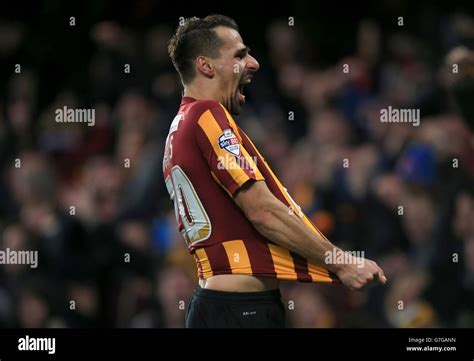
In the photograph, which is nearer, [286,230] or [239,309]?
[286,230]

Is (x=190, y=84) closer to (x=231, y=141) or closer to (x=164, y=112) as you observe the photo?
(x=231, y=141)

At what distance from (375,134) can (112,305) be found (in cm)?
214

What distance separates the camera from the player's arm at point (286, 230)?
4.04 metres

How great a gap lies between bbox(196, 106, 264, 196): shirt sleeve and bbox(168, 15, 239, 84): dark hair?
32cm

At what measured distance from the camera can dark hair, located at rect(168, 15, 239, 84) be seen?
4.46 metres

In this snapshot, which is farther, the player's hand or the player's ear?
the player's ear

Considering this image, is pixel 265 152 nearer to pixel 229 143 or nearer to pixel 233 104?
pixel 233 104

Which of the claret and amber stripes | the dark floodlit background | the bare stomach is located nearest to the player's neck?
the claret and amber stripes

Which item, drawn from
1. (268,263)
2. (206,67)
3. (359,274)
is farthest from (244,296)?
(206,67)

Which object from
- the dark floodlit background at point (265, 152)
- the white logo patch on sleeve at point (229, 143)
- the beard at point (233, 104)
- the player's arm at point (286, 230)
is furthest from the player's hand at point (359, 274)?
the dark floodlit background at point (265, 152)

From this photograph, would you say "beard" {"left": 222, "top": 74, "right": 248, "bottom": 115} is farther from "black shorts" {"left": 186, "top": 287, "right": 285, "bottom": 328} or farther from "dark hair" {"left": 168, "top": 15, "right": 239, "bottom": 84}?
"black shorts" {"left": 186, "top": 287, "right": 285, "bottom": 328}

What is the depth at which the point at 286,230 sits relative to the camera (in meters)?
4.06

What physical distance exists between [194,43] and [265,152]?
2.83 m

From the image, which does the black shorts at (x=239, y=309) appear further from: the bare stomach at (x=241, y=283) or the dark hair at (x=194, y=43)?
the dark hair at (x=194, y=43)
